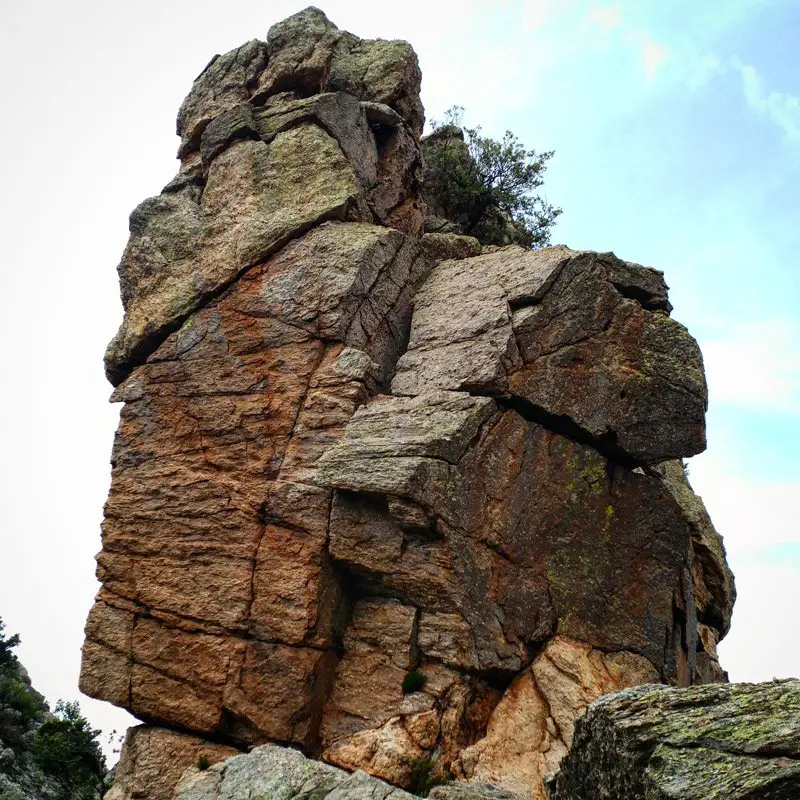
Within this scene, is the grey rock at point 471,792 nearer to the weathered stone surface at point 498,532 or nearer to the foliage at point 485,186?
the weathered stone surface at point 498,532

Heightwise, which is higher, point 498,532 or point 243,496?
point 498,532

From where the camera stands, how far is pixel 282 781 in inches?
688

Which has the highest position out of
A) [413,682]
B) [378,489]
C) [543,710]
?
[378,489]

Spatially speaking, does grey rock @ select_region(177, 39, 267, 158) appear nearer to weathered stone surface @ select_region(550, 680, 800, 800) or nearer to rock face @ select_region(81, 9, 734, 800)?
rock face @ select_region(81, 9, 734, 800)

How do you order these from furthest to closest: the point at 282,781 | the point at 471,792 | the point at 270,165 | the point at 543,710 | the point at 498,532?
the point at 270,165 < the point at 498,532 < the point at 543,710 < the point at 471,792 < the point at 282,781

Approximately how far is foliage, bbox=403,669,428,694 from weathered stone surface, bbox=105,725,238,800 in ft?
18.4

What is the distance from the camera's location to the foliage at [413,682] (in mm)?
22422

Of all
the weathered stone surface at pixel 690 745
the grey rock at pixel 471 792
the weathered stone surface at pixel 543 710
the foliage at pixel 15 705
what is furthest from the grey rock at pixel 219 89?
the foliage at pixel 15 705

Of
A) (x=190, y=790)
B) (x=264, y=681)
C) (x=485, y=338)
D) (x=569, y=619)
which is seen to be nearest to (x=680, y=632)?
(x=569, y=619)

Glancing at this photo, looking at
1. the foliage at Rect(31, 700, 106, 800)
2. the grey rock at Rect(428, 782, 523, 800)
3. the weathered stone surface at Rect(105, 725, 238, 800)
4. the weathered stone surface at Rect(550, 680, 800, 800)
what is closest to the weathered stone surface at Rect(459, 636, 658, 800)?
the grey rock at Rect(428, 782, 523, 800)

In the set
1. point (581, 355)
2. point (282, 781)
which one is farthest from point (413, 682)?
point (581, 355)

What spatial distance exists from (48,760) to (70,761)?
1.22m

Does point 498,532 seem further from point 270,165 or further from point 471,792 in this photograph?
point 270,165

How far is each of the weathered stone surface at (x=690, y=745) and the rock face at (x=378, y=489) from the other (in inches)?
290
